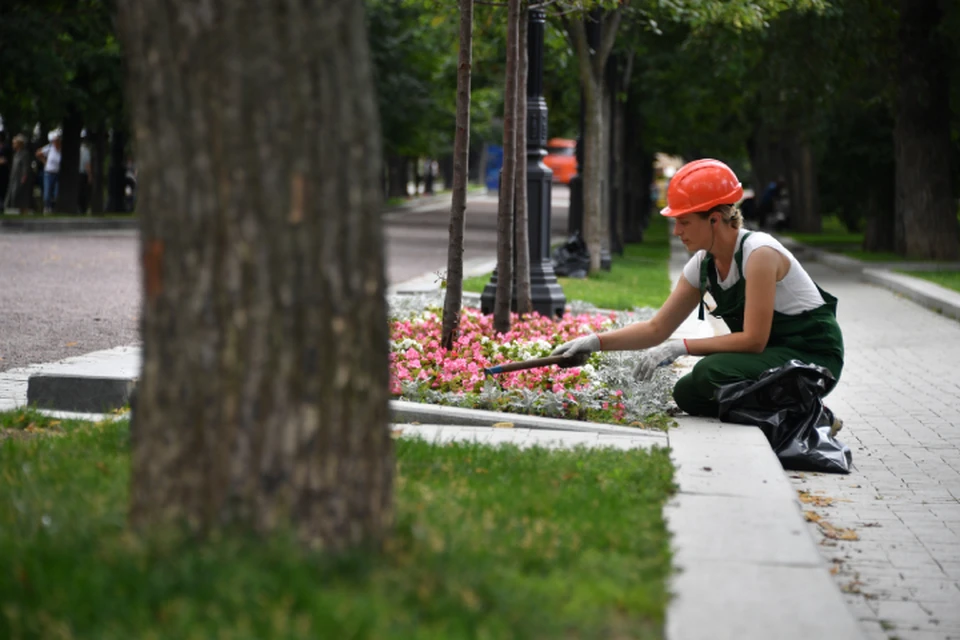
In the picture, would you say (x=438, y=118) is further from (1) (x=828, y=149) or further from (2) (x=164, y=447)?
(2) (x=164, y=447)

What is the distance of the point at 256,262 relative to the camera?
143 inches

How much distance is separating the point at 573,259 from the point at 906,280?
4480 mm

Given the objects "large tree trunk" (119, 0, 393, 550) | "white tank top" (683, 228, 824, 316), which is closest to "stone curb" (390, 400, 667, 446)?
"white tank top" (683, 228, 824, 316)

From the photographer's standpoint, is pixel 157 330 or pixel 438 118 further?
pixel 438 118

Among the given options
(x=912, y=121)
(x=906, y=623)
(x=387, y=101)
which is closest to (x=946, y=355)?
(x=906, y=623)

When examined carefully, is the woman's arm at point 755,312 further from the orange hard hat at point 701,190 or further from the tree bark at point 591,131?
the tree bark at point 591,131

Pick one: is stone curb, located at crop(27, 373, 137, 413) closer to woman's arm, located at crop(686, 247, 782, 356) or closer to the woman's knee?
the woman's knee

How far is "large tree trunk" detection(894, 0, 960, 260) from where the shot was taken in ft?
85.5

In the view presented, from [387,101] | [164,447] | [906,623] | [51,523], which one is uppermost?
[387,101]

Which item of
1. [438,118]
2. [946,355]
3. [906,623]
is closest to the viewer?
[906,623]

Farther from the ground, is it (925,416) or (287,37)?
(287,37)

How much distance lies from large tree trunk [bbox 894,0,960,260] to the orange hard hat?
20288 mm

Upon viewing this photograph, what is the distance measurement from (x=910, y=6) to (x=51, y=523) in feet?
79.2

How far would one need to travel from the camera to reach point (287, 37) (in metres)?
3.67
